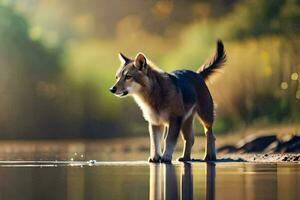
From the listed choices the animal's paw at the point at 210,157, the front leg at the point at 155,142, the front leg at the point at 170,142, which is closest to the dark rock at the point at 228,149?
the animal's paw at the point at 210,157

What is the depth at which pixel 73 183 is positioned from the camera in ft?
22.9

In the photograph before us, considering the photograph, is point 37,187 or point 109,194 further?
point 37,187

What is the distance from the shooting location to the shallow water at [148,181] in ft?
19.6

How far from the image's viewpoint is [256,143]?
11859 millimetres

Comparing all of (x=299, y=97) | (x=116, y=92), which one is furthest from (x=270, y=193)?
(x=299, y=97)

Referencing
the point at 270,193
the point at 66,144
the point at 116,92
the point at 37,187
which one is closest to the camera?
the point at 270,193

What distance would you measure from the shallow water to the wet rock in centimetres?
236

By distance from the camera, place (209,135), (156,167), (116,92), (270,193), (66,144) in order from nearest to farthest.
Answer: (270,193) → (156,167) → (116,92) → (209,135) → (66,144)

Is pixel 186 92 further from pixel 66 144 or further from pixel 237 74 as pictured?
pixel 66 144

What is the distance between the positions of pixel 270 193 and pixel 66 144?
9131 millimetres

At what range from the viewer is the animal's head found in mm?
9211

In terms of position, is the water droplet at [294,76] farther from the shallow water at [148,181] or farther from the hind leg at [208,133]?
the shallow water at [148,181]

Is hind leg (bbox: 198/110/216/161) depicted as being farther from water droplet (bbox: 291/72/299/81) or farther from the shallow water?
water droplet (bbox: 291/72/299/81)

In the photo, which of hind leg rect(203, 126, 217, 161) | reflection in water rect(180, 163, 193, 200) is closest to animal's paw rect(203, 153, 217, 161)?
hind leg rect(203, 126, 217, 161)
